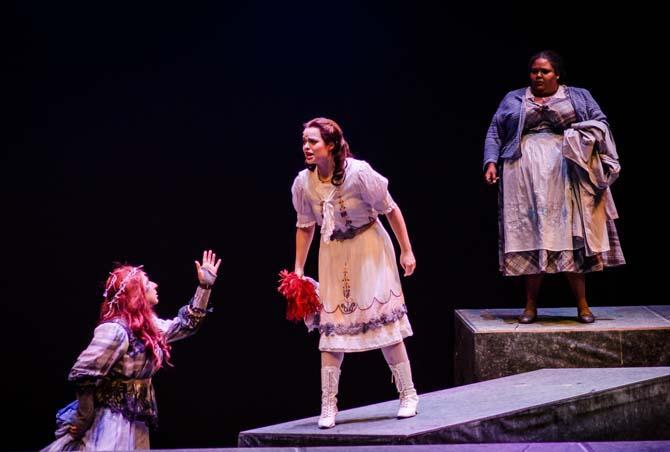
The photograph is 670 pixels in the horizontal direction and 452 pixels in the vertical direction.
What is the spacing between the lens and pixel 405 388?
4.16 m

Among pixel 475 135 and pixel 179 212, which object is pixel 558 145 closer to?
pixel 475 135

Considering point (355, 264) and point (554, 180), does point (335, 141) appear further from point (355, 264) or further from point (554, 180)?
point (554, 180)

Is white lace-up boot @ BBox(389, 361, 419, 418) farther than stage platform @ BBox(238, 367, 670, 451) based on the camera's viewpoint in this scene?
Yes

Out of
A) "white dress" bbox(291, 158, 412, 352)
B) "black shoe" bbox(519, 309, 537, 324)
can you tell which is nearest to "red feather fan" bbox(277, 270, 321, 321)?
"white dress" bbox(291, 158, 412, 352)

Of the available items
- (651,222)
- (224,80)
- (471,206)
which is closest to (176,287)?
(224,80)

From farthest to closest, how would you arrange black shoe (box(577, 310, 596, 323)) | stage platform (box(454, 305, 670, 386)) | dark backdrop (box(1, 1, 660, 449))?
dark backdrop (box(1, 1, 660, 449))
black shoe (box(577, 310, 596, 323))
stage platform (box(454, 305, 670, 386))

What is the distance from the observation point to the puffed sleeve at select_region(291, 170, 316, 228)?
4.18m

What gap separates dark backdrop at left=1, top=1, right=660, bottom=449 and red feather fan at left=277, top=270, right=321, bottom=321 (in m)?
1.66

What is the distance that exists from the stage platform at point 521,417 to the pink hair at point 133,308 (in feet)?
1.85

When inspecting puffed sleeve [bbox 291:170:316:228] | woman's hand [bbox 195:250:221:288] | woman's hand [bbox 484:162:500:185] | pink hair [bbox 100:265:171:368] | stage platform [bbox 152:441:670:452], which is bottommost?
stage platform [bbox 152:441:670:452]

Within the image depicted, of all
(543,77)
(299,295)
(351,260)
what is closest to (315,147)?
(351,260)

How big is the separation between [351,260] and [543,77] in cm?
163

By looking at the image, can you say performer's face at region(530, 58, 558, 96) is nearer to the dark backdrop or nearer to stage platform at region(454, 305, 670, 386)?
the dark backdrop

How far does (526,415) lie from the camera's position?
4.07 meters
